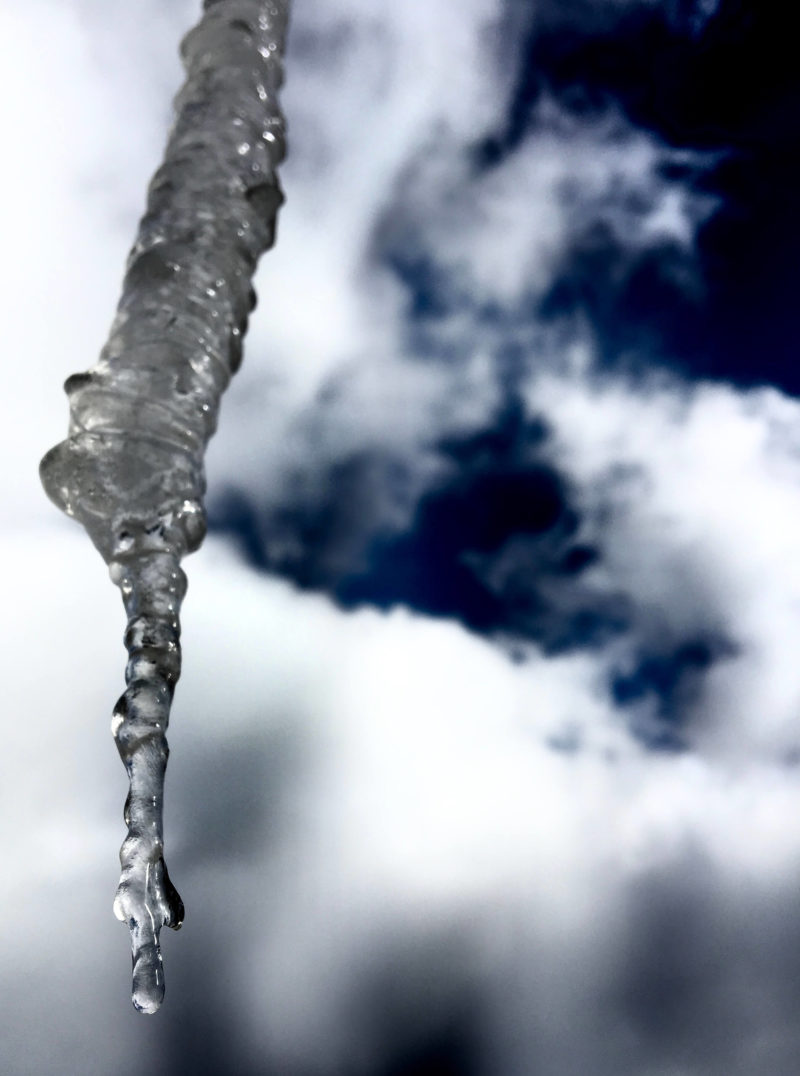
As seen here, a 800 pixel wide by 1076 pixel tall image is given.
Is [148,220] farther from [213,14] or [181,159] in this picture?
[213,14]

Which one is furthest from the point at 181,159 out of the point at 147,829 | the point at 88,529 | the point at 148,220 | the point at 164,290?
the point at 147,829

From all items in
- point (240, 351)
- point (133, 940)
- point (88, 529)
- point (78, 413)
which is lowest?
point (133, 940)

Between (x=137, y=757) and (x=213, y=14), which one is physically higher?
(x=213, y=14)

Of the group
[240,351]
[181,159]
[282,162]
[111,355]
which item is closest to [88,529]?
[111,355]

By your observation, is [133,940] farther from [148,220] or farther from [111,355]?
[148,220]

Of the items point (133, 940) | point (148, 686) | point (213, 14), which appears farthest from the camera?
point (213, 14)

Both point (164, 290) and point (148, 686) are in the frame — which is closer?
point (148, 686)

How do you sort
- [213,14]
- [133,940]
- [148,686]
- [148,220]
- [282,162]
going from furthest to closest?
[213,14]
[282,162]
[148,220]
[148,686]
[133,940]
